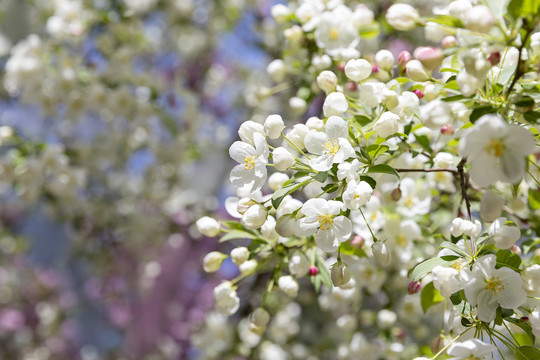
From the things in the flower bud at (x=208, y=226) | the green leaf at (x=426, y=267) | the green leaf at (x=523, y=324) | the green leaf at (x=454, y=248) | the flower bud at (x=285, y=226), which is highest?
the flower bud at (x=285, y=226)

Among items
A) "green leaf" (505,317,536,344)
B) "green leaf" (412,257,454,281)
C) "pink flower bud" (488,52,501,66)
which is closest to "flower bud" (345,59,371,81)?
"pink flower bud" (488,52,501,66)

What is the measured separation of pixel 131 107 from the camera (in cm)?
186

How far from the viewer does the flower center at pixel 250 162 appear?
31.1 inches

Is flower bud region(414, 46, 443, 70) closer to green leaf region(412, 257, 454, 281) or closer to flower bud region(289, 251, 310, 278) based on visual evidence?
green leaf region(412, 257, 454, 281)

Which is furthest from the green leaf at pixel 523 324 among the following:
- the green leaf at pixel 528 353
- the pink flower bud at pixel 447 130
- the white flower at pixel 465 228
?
the pink flower bud at pixel 447 130

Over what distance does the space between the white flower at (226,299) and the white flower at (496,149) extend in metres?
0.52

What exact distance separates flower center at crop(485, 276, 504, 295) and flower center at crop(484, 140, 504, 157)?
0.18 m

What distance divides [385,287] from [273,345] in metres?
0.64

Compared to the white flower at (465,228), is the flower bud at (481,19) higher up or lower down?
higher up

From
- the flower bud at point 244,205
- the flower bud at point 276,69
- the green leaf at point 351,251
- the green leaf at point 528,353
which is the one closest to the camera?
the green leaf at point 528,353

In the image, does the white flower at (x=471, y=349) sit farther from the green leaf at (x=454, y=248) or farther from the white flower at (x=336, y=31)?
the white flower at (x=336, y=31)

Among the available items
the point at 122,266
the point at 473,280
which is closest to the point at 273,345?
the point at 473,280

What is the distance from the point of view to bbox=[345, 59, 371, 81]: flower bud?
86 centimetres

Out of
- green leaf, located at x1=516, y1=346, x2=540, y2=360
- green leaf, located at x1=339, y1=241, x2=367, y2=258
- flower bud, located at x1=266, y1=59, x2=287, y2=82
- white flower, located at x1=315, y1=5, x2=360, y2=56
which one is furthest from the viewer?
flower bud, located at x1=266, y1=59, x2=287, y2=82
